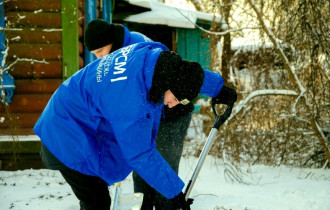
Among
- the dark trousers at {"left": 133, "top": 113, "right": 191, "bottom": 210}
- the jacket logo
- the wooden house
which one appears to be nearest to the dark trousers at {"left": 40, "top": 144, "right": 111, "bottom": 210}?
the jacket logo

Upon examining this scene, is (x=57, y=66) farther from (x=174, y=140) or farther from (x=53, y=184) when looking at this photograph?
(x=174, y=140)

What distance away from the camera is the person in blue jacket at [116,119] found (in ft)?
5.76

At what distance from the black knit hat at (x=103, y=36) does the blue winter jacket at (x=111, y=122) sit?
79 cm

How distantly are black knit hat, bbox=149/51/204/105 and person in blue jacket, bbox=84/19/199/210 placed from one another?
2.67ft

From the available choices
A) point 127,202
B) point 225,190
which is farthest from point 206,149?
point 225,190

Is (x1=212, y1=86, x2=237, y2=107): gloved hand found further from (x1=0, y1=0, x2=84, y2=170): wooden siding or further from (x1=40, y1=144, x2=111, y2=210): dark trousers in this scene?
(x1=0, y1=0, x2=84, y2=170): wooden siding

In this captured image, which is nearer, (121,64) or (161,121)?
(121,64)

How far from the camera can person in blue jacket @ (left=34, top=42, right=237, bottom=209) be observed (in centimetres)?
176

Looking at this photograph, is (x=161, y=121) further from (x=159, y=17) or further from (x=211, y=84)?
(x=159, y=17)

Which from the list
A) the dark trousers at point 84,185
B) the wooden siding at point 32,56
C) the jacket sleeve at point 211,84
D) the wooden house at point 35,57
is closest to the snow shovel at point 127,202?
the dark trousers at point 84,185

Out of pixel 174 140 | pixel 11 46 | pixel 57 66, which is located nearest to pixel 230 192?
pixel 174 140

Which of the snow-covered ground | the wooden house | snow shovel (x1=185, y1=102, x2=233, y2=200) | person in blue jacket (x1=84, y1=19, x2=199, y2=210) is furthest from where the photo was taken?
the wooden house

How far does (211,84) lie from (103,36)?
88 centimetres

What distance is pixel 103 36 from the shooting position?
2857mm
